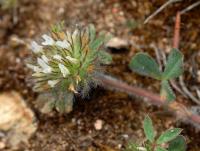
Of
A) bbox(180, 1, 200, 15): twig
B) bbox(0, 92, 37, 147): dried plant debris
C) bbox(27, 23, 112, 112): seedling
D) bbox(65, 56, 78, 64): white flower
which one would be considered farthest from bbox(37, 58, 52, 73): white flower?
bbox(180, 1, 200, 15): twig

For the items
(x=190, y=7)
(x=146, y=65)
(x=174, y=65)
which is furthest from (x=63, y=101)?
(x=190, y=7)

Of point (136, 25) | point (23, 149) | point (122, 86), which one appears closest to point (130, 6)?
point (136, 25)

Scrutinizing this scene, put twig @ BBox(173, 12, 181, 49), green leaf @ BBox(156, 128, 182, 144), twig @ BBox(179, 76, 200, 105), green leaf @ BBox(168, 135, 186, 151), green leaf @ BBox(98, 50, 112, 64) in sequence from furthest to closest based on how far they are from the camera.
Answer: twig @ BBox(173, 12, 181, 49) → twig @ BBox(179, 76, 200, 105) → green leaf @ BBox(98, 50, 112, 64) → green leaf @ BBox(168, 135, 186, 151) → green leaf @ BBox(156, 128, 182, 144)

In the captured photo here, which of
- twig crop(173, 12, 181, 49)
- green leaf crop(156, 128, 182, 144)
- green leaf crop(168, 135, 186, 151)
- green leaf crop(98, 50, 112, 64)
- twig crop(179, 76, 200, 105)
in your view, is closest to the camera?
green leaf crop(156, 128, 182, 144)

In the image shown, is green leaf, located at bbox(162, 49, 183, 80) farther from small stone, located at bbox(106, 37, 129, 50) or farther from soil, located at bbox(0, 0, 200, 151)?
small stone, located at bbox(106, 37, 129, 50)

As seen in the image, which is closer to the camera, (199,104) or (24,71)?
(199,104)

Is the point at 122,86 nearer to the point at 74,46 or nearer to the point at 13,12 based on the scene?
the point at 74,46

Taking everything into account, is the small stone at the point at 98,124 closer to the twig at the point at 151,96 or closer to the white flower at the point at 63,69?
the twig at the point at 151,96
